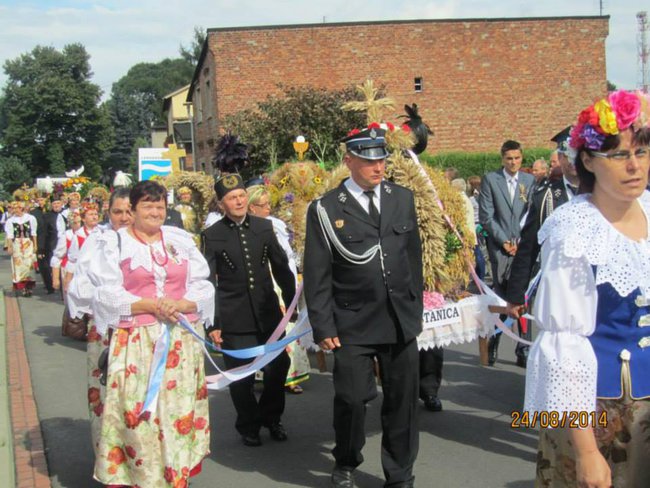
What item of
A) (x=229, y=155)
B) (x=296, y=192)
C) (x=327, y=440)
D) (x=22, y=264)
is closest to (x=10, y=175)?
(x=22, y=264)

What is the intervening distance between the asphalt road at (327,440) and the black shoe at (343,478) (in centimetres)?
22

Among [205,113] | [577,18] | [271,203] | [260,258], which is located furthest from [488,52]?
[260,258]

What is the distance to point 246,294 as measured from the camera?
20.2 feet

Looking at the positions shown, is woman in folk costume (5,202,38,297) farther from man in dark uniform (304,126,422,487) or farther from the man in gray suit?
man in dark uniform (304,126,422,487)

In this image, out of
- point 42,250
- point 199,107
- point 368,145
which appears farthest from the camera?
Result: point 199,107

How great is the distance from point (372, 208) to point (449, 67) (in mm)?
26701

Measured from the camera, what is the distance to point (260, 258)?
6.27 meters

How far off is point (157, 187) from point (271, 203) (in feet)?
13.7

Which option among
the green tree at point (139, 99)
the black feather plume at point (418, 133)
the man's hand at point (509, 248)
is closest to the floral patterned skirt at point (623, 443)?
the black feather plume at point (418, 133)

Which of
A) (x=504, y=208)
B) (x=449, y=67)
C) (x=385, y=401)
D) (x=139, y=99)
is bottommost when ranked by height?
(x=385, y=401)

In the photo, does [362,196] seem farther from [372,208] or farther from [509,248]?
[509,248]

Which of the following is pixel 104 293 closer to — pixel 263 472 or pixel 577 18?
pixel 263 472

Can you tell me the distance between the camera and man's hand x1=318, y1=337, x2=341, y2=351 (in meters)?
4.81

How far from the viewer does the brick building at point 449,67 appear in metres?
30.0
